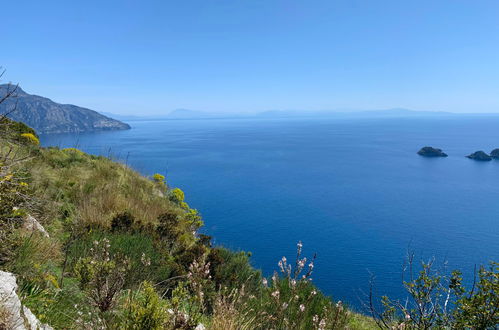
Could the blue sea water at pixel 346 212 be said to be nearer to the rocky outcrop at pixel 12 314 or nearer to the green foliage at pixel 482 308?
the rocky outcrop at pixel 12 314

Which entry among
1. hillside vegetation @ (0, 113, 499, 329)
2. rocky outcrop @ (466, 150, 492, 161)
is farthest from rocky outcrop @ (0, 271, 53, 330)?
rocky outcrop @ (466, 150, 492, 161)

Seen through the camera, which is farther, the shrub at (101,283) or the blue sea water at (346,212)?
the blue sea water at (346,212)

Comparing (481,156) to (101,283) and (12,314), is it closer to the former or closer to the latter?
(101,283)

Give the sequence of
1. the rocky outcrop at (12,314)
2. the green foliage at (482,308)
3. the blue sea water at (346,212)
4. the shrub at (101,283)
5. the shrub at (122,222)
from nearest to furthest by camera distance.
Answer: the rocky outcrop at (12,314)
the shrub at (101,283)
the green foliage at (482,308)
the shrub at (122,222)
the blue sea water at (346,212)

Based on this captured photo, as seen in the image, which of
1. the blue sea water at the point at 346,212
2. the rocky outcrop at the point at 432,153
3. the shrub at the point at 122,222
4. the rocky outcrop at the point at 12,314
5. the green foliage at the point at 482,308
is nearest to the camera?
the rocky outcrop at the point at 12,314

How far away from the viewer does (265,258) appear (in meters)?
32.5

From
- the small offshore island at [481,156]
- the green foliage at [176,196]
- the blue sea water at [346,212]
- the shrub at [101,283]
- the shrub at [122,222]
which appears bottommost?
the blue sea water at [346,212]

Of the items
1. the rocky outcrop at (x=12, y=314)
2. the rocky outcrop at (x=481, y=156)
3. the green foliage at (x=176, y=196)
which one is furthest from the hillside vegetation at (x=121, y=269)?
the rocky outcrop at (x=481, y=156)

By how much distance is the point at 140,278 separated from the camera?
15.2 feet

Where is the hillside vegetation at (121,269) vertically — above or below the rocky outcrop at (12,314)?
below

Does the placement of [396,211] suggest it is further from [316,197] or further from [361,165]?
[361,165]

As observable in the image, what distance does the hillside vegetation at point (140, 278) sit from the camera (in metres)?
2.88

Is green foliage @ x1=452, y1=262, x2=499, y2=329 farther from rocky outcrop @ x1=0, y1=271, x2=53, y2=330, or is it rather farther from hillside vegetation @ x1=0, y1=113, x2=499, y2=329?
rocky outcrop @ x1=0, y1=271, x2=53, y2=330

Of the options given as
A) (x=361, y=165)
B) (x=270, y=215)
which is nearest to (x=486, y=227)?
(x=270, y=215)
